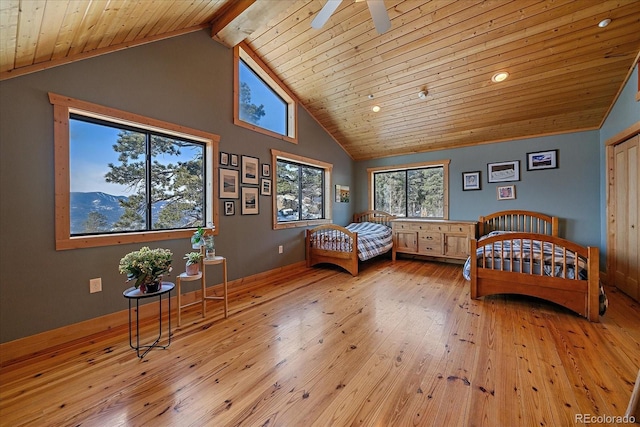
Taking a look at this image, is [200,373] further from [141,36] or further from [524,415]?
[141,36]

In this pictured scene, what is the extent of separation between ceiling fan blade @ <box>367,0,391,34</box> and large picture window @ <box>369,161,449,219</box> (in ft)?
12.0

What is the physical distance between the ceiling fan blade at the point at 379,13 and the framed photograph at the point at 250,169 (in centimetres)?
237

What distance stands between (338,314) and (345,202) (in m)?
3.73

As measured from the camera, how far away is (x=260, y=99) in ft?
13.6

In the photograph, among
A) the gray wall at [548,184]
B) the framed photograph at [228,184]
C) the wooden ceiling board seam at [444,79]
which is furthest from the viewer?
the gray wall at [548,184]

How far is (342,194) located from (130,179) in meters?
4.22

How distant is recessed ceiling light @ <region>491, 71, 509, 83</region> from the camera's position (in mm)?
3350

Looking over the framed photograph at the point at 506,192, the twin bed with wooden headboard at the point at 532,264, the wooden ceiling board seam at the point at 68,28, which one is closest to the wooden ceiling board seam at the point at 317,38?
the wooden ceiling board seam at the point at 68,28

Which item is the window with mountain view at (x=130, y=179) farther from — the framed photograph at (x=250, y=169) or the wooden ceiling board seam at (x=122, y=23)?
the wooden ceiling board seam at (x=122, y=23)

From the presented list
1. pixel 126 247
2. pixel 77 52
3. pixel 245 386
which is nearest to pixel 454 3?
pixel 77 52

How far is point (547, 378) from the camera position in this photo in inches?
65.2

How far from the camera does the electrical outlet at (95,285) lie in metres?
2.32

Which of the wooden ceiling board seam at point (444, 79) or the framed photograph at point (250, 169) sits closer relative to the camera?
the wooden ceiling board seam at point (444, 79)

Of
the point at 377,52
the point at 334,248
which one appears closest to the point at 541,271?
the point at 334,248
